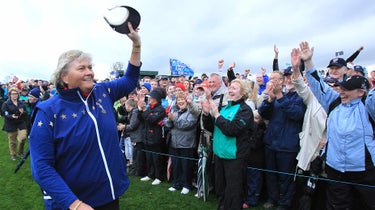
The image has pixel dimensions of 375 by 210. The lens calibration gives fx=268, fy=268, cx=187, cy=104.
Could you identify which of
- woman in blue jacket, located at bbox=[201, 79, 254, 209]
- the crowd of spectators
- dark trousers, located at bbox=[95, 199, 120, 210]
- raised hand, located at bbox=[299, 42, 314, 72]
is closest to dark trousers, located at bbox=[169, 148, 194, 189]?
the crowd of spectators

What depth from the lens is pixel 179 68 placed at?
15.6m

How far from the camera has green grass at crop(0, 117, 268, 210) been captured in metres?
5.19

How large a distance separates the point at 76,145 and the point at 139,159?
4998 millimetres

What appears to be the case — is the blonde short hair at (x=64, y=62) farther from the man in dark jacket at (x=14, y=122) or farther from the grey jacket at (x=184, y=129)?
the man in dark jacket at (x=14, y=122)

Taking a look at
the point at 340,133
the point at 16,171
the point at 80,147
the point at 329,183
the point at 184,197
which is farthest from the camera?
the point at 16,171

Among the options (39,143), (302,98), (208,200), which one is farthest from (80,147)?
(208,200)

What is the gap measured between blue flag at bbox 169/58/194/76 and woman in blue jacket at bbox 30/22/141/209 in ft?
42.7

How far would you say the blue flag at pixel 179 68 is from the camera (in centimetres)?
1534

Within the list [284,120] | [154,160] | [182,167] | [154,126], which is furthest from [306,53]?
[154,160]

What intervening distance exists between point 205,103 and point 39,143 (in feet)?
8.84

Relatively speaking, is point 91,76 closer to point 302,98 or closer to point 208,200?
point 302,98

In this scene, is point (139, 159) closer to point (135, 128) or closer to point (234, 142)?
point (135, 128)

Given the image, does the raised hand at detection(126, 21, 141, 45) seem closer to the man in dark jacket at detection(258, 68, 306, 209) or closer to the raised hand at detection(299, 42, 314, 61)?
the raised hand at detection(299, 42, 314, 61)

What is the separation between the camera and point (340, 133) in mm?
3334
